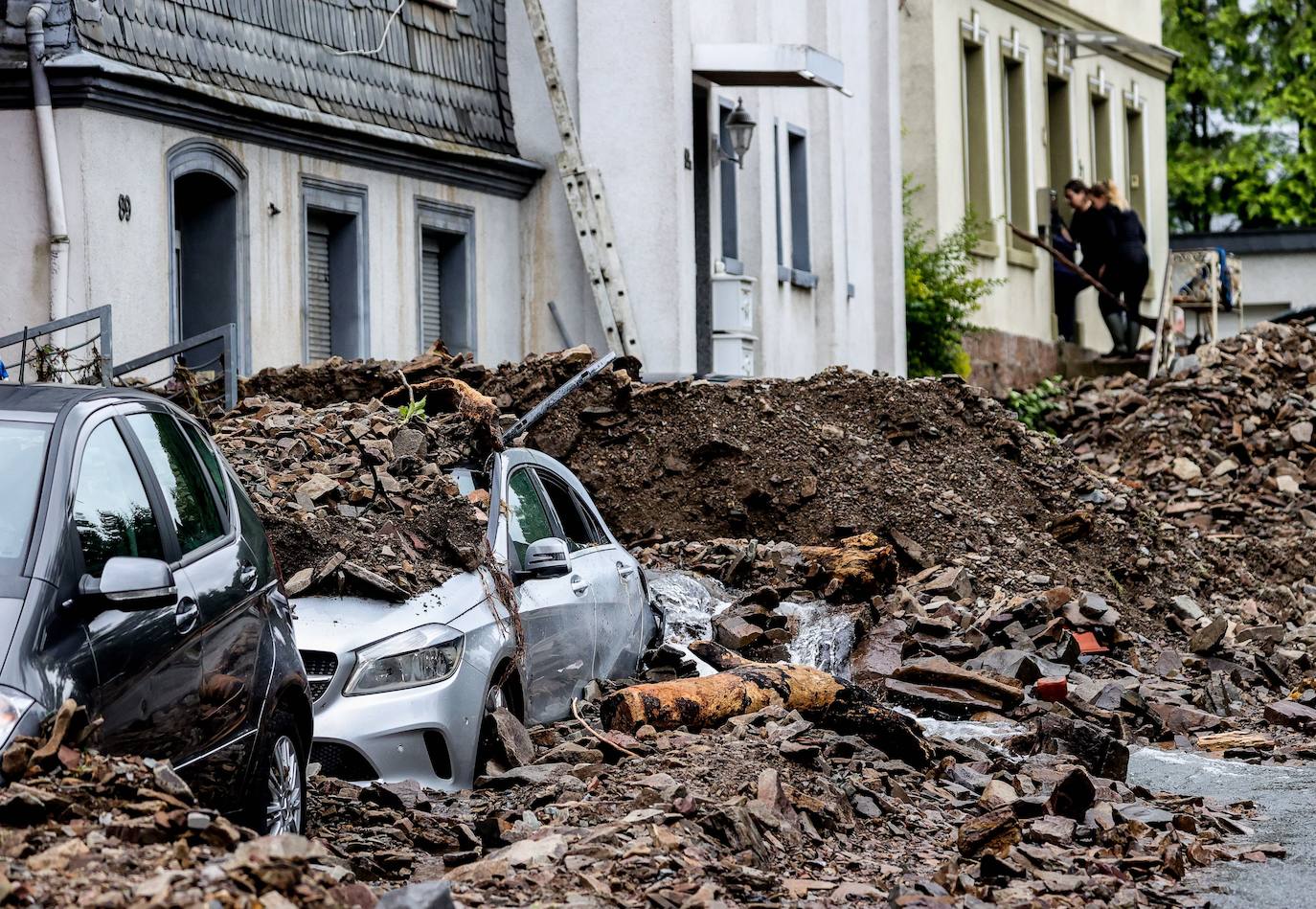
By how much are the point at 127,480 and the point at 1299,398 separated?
21.4 meters

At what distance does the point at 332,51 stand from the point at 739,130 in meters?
5.72

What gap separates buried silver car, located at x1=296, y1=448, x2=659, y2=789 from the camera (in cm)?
838

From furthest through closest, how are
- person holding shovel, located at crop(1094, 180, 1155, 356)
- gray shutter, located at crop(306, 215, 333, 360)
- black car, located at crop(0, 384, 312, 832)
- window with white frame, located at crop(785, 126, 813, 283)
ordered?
person holding shovel, located at crop(1094, 180, 1155, 356) < window with white frame, located at crop(785, 126, 813, 283) < gray shutter, located at crop(306, 215, 333, 360) < black car, located at crop(0, 384, 312, 832)

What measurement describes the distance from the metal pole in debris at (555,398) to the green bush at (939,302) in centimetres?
1337

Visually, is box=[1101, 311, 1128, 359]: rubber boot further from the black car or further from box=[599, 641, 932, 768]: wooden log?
the black car

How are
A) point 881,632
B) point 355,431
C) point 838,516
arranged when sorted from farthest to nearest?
point 838,516
point 881,632
point 355,431

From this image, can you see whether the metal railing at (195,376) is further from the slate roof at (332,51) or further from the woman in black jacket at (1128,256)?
the woman in black jacket at (1128,256)

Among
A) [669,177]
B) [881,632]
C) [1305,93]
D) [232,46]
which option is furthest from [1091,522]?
[1305,93]

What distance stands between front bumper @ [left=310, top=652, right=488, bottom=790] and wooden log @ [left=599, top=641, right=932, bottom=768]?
1.41 m

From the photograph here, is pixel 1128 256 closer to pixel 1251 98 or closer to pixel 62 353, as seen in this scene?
pixel 62 353

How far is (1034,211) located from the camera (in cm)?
3538

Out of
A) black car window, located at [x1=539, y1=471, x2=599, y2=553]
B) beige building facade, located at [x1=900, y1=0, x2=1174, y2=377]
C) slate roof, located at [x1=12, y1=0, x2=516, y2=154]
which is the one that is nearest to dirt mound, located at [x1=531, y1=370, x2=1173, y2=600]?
slate roof, located at [x1=12, y1=0, x2=516, y2=154]

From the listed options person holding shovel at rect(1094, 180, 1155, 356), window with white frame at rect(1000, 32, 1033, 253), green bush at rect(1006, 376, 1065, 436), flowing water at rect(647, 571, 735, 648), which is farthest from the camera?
window with white frame at rect(1000, 32, 1033, 253)

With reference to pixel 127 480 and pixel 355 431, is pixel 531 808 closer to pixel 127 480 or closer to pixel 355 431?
pixel 127 480
